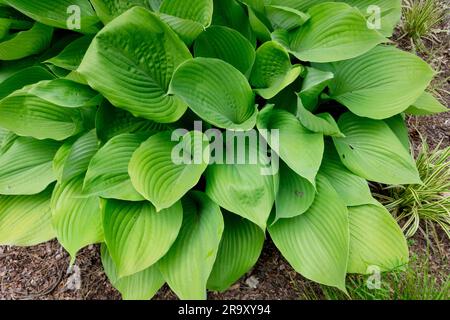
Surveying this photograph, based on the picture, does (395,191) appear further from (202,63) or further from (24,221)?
(24,221)

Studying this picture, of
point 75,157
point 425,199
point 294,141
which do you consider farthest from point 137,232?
point 425,199

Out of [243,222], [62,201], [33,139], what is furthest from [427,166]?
[33,139]

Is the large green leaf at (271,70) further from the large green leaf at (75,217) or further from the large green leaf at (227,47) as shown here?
the large green leaf at (75,217)

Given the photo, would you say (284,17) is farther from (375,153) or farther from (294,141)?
(375,153)

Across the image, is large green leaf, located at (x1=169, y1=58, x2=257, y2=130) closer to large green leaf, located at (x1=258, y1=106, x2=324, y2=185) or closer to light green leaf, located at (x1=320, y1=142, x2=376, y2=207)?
large green leaf, located at (x1=258, y1=106, x2=324, y2=185)

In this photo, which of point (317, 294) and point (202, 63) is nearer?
point (202, 63)

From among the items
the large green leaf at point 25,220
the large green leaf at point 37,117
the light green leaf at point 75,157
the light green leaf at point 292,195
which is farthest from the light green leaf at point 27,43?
the light green leaf at point 292,195
